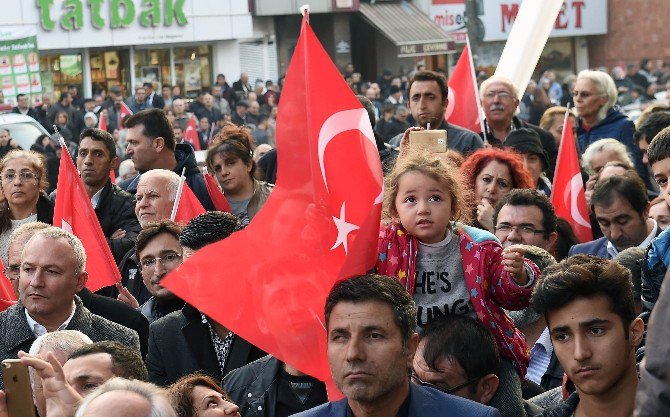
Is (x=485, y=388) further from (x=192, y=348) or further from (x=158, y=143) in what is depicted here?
(x=158, y=143)

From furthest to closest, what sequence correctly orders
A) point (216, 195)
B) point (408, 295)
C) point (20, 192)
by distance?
point (216, 195) → point (20, 192) → point (408, 295)

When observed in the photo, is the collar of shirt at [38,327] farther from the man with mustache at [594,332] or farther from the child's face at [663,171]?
the child's face at [663,171]

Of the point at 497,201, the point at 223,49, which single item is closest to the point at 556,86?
the point at 223,49

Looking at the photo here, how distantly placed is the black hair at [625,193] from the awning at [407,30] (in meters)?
32.5

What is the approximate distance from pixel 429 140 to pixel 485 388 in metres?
1.58

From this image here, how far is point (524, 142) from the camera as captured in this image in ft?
28.8

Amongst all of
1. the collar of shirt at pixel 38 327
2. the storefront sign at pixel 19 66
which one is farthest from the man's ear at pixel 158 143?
the storefront sign at pixel 19 66

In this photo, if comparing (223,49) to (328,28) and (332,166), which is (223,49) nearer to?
(328,28)

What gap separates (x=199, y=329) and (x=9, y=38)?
68.2 feet

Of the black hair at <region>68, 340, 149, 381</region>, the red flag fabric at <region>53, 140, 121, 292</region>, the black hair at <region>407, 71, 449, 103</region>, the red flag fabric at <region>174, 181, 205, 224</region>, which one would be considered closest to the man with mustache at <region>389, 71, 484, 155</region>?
the black hair at <region>407, 71, 449, 103</region>

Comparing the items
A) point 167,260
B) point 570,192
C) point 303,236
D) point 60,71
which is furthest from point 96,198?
point 60,71

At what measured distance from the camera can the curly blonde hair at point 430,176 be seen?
5195 millimetres

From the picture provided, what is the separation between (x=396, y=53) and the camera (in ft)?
136

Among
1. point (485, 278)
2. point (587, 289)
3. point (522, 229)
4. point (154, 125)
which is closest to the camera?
point (587, 289)
